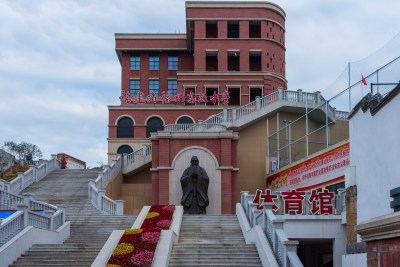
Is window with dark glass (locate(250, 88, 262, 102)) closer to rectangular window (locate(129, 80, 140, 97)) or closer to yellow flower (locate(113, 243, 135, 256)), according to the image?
rectangular window (locate(129, 80, 140, 97))

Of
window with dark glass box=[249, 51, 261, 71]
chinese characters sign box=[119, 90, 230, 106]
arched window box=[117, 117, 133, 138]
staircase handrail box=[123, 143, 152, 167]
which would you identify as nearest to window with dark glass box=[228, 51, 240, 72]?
window with dark glass box=[249, 51, 261, 71]

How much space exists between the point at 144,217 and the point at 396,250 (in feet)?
62.4

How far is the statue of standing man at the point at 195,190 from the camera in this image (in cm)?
3078

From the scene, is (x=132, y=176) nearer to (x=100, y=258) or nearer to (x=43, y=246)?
(x=43, y=246)

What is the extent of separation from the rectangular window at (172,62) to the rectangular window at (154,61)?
3.40ft

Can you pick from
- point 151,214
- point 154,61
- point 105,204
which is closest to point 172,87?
point 154,61

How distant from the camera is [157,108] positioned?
48656mm

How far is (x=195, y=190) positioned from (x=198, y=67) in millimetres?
21780

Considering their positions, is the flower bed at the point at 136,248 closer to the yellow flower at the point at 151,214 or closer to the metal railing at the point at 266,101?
the yellow flower at the point at 151,214

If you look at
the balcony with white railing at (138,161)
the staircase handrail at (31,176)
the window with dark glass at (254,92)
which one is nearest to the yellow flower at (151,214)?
the staircase handrail at (31,176)

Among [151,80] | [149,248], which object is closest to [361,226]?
[149,248]

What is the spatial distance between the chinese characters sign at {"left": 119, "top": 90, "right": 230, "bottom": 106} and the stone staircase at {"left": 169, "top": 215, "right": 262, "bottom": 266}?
24515mm

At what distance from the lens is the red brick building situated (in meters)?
48.6

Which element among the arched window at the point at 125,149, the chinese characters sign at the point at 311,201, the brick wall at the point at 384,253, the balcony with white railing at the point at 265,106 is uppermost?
the balcony with white railing at the point at 265,106
